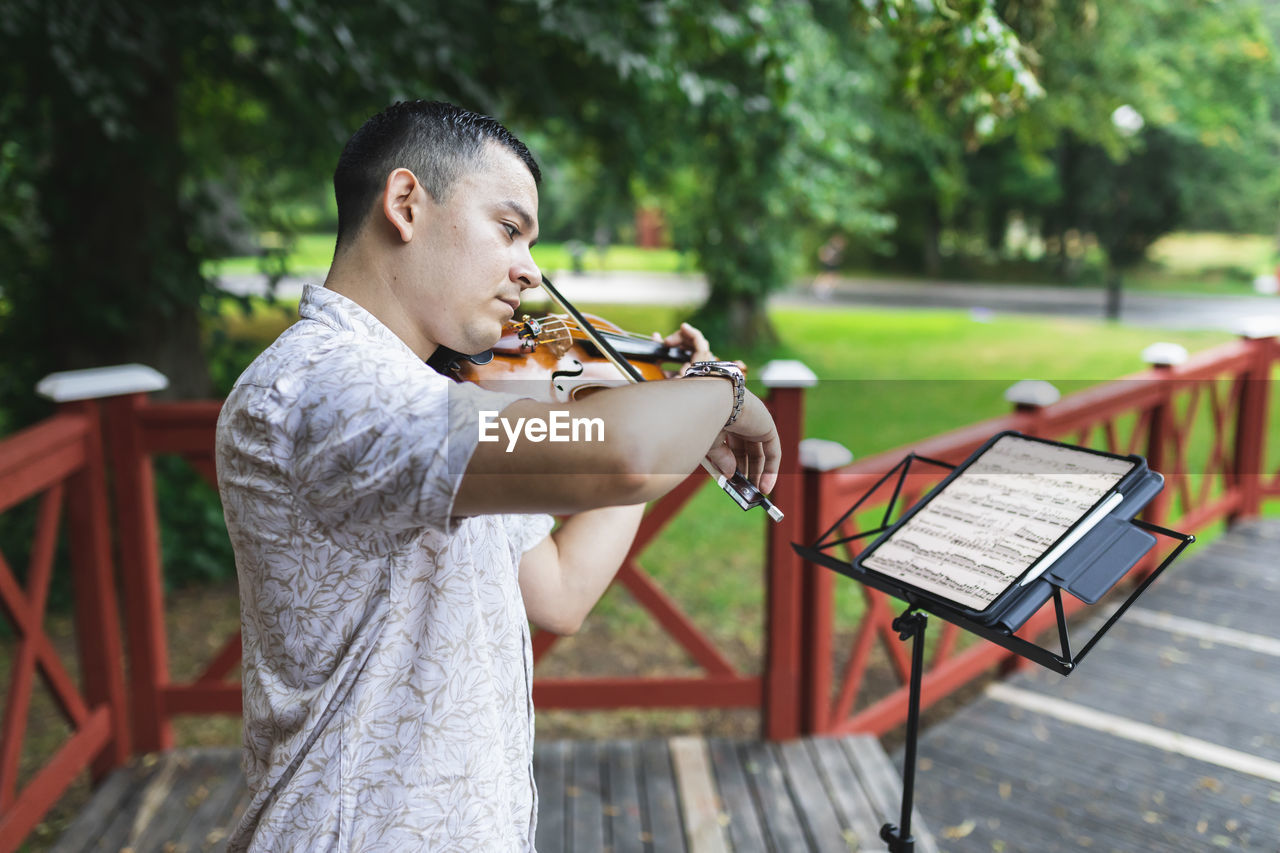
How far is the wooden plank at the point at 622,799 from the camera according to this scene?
2650mm

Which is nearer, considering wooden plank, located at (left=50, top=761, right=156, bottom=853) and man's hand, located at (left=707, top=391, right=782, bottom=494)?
man's hand, located at (left=707, top=391, right=782, bottom=494)

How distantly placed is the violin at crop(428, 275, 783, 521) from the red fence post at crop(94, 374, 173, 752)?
1966 mm

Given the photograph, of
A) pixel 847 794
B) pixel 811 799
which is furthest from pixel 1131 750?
pixel 811 799

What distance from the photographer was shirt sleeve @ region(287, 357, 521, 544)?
899 millimetres

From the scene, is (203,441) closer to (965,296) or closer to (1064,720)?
(1064,720)

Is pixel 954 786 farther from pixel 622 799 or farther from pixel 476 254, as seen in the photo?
pixel 476 254

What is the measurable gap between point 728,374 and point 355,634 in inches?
21.7

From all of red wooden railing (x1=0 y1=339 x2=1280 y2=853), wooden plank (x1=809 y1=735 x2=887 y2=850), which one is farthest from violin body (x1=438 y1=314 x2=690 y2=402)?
wooden plank (x1=809 y1=735 x2=887 y2=850)

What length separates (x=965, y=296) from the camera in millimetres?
21109

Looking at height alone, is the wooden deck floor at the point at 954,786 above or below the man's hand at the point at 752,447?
below

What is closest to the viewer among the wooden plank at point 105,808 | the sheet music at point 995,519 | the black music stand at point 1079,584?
the black music stand at point 1079,584

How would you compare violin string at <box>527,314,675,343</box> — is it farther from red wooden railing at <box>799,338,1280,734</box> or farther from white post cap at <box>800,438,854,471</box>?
white post cap at <box>800,438,854,471</box>

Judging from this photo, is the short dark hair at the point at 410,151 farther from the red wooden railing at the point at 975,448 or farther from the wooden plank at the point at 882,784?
the wooden plank at the point at 882,784

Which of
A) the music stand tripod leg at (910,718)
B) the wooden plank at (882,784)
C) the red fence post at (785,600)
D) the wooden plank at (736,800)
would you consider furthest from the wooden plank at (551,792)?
the music stand tripod leg at (910,718)
